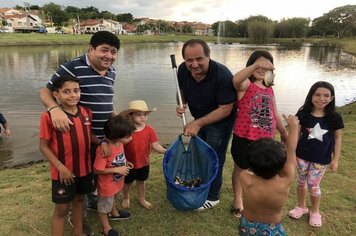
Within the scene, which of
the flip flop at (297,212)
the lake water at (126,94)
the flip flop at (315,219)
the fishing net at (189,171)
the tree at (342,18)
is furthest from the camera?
the tree at (342,18)

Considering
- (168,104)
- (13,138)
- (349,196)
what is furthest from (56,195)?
(168,104)

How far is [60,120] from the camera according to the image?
7.73 feet

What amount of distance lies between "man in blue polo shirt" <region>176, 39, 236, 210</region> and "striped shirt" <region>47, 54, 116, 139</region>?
0.84 m

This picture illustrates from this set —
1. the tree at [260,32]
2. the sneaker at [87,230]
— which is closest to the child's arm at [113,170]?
the sneaker at [87,230]

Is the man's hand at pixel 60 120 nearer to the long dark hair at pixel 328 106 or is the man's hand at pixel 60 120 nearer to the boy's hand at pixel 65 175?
the boy's hand at pixel 65 175

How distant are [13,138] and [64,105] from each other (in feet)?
20.9

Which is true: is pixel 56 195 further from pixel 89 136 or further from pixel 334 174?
pixel 334 174

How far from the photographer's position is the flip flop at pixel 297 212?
134 inches

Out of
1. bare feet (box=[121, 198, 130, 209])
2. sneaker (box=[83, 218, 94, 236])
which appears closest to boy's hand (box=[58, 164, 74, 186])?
sneaker (box=[83, 218, 94, 236])

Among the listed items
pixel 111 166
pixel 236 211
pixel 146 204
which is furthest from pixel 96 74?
pixel 236 211

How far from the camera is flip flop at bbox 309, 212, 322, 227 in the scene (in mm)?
3275

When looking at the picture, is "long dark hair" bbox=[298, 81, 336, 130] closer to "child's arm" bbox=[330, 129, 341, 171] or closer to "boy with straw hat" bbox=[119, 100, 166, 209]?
"child's arm" bbox=[330, 129, 341, 171]

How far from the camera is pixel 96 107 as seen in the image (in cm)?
288

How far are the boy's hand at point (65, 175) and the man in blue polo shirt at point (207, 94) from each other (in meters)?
1.23
